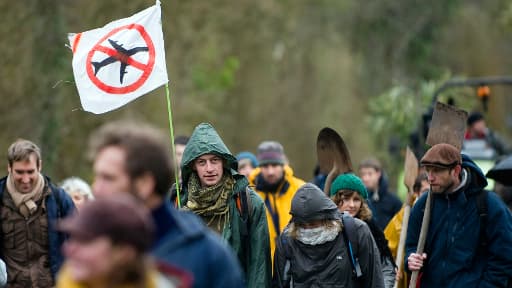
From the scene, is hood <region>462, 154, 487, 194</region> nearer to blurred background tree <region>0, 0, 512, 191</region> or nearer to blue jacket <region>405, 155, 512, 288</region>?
blue jacket <region>405, 155, 512, 288</region>

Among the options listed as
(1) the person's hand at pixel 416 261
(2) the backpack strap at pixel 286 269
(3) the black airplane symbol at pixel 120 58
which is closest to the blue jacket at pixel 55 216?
(3) the black airplane symbol at pixel 120 58

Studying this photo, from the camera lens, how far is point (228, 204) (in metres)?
8.70

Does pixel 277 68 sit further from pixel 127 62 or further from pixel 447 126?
pixel 127 62

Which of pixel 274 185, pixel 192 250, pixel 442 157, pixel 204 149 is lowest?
pixel 274 185

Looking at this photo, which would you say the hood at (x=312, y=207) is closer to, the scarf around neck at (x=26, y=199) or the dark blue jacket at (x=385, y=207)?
the scarf around neck at (x=26, y=199)

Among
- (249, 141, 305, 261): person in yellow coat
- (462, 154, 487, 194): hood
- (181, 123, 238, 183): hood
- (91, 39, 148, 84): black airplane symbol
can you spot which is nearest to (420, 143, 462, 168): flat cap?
(462, 154, 487, 194): hood

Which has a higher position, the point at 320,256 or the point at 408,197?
the point at 408,197

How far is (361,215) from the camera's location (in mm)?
9500

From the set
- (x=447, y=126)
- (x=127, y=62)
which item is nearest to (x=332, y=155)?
(x=447, y=126)

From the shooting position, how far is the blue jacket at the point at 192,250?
4672 millimetres

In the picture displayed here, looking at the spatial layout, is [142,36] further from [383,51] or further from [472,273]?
[383,51]

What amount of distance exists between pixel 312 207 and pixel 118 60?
197cm

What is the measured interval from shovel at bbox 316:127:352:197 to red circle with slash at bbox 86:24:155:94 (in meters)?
1.97

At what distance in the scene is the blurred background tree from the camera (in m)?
21.9
